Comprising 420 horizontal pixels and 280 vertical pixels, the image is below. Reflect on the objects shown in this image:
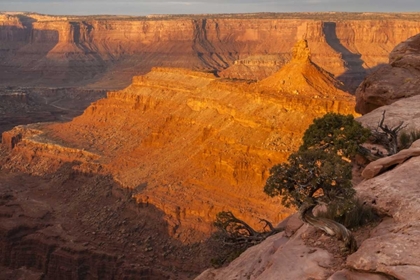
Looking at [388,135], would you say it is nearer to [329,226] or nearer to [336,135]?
[336,135]

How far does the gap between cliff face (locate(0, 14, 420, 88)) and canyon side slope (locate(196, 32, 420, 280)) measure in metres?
101

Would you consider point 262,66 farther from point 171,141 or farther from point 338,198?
point 338,198

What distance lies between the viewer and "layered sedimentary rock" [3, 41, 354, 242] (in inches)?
1315

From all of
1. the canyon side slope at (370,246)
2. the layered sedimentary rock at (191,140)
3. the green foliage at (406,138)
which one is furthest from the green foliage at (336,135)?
the layered sedimentary rock at (191,140)

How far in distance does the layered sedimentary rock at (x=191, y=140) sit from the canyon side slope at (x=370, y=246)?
51.3 feet

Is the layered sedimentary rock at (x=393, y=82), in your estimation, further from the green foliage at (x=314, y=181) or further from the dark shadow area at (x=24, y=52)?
the dark shadow area at (x=24, y=52)

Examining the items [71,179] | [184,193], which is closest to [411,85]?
[184,193]

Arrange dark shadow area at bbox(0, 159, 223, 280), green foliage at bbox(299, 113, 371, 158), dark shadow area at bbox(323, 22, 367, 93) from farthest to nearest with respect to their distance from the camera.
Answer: dark shadow area at bbox(323, 22, 367, 93) → dark shadow area at bbox(0, 159, 223, 280) → green foliage at bbox(299, 113, 371, 158)

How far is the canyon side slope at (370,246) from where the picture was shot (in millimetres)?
10172

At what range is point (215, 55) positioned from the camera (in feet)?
486

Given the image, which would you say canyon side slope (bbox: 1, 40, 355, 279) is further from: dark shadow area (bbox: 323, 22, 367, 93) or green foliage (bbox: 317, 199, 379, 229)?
dark shadow area (bbox: 323, 22, 367, 93)

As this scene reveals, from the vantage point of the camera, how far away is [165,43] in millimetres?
154250

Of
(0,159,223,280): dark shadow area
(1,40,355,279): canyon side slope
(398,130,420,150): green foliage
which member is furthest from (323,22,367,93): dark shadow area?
(398,130,420,150): green foliage

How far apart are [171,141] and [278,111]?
437 inches
